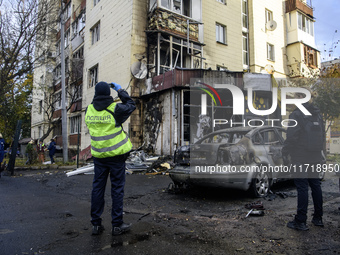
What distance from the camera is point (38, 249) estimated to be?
292 cm


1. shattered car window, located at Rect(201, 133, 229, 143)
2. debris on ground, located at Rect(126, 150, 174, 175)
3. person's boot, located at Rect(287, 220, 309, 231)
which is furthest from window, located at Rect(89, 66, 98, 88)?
person's boot, located at Rect(287, 220, 309, 231)

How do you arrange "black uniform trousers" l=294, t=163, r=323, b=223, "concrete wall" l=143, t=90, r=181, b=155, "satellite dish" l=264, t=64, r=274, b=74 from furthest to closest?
"satellite dish" l=264, t=64, r=274, b=74, "concrete wall" l=143, t=90, r=181, b=155, "black uniform trousers" l=294, t=163, r=323, b=223

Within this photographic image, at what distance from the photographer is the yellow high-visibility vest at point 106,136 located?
3500 mm

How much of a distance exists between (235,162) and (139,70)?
33.7 ft

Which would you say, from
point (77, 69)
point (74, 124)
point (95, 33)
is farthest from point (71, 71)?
point (74, 124)

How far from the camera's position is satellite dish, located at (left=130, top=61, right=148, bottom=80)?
14156 millimetres

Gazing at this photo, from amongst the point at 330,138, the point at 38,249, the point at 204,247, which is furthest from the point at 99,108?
the point at 330,138

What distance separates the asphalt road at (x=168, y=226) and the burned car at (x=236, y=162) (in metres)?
0.42

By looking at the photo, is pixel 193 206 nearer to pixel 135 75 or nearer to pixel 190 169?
pixel 190 169

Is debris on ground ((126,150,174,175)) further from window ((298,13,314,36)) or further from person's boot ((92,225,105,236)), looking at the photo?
window ((298,13,314,36))

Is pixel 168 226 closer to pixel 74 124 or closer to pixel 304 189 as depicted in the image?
pixel 304 189

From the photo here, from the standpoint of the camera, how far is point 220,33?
18.2m

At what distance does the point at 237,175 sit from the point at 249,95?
9829 mm

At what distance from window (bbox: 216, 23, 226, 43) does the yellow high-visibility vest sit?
628 inches
